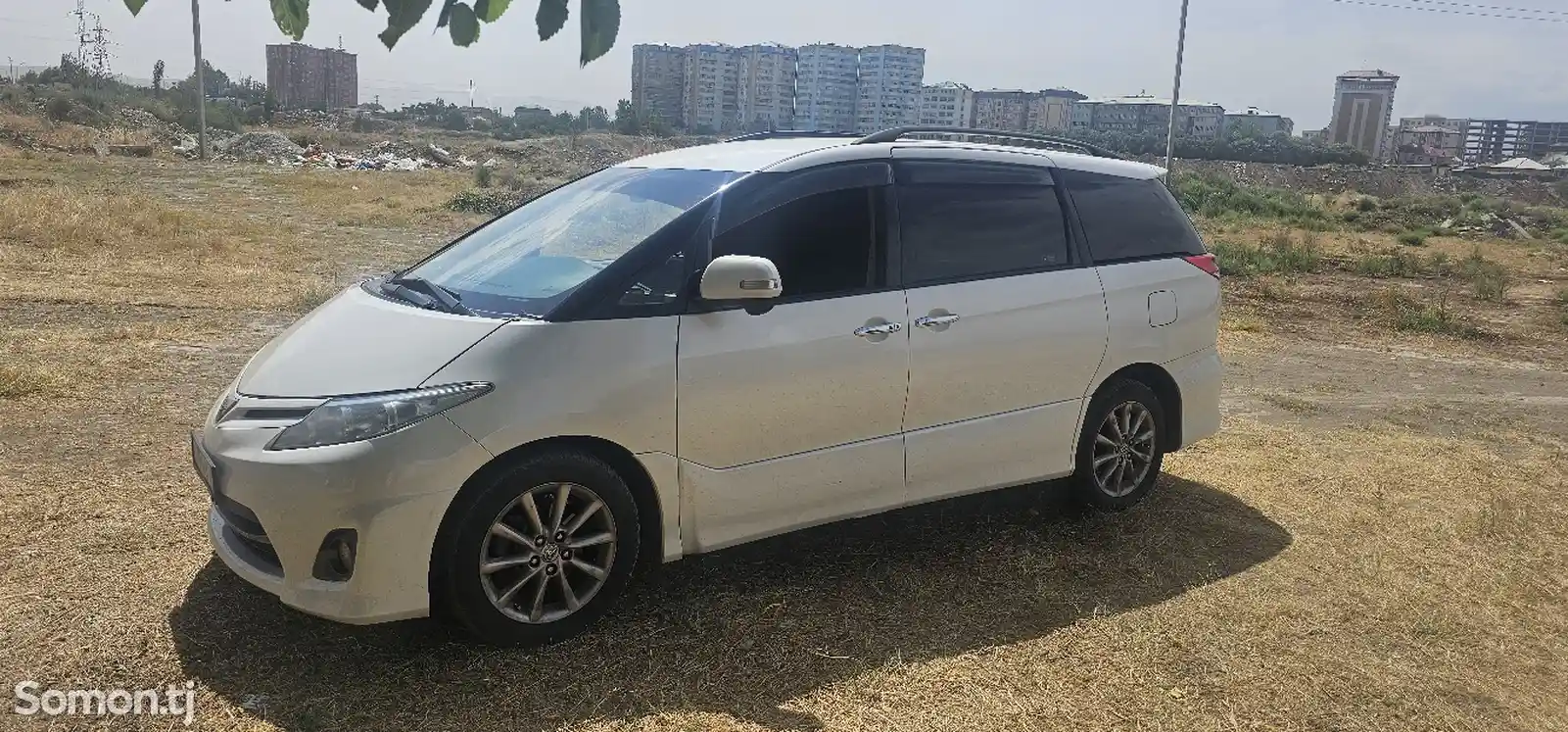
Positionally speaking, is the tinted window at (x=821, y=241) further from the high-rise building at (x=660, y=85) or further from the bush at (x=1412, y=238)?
the high-rise building at (x=660, y=85)

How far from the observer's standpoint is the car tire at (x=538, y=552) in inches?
132

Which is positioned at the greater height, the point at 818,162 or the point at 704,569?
the point at 818,162

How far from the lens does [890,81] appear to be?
33.5 m

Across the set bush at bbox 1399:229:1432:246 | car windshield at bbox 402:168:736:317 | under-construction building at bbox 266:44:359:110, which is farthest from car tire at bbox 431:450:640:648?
under-construction building at bbox 266:44:359:110

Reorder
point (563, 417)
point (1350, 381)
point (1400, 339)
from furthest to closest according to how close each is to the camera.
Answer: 1. point (1400, 339)
2. point (1350, 381)
3. point (563, 417)

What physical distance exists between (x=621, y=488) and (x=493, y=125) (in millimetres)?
77470

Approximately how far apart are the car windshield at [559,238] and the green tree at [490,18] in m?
1.79

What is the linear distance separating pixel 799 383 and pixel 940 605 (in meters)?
0.97

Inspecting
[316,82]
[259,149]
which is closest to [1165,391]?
[259,149]

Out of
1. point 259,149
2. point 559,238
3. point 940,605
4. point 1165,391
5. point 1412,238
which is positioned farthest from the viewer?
point 259,149

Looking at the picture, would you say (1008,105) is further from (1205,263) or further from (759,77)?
(1205,263)

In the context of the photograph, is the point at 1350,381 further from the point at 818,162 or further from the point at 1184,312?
the point at 818,162

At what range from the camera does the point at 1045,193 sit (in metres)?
4.88

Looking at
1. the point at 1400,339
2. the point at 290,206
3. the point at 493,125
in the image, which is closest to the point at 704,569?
the point at 1400,339
